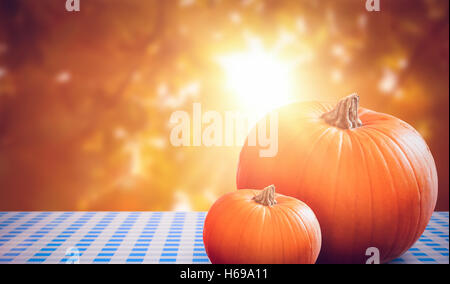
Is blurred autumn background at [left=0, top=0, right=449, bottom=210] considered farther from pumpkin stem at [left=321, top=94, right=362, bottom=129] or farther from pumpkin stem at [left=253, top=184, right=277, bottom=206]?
pumpkin stem at [left=253, top=184, right=277, bottom=206]

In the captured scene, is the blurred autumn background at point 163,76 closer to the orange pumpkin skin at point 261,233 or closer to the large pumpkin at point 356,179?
the large pumpkin at point 356,179

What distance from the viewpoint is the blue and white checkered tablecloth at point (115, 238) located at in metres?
1.04

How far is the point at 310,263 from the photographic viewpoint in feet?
3.06

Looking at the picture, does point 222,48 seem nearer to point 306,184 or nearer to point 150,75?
point 150,75

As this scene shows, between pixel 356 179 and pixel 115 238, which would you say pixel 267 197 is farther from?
pixel 115 238

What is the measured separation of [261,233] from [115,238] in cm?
48

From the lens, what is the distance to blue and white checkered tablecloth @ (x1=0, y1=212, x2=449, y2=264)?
104cm

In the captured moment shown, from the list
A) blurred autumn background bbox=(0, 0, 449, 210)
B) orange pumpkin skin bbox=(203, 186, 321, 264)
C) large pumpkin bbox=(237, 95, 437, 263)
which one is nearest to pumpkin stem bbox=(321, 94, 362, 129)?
large pumpkin bbox=(237, 95, 437, 263)

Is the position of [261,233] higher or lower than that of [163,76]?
lower

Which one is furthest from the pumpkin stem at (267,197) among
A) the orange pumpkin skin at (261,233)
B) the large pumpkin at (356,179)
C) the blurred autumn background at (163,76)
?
the blurred autumn background at (163,76)

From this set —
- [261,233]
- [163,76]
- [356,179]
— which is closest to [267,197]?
[261,233]

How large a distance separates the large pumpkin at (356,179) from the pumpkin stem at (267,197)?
133 millimetres

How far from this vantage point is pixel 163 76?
1.59 m

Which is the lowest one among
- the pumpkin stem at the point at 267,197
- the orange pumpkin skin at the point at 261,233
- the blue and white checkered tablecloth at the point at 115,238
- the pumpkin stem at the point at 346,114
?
the blue and white checkered tablecloth at the point at 115,238
